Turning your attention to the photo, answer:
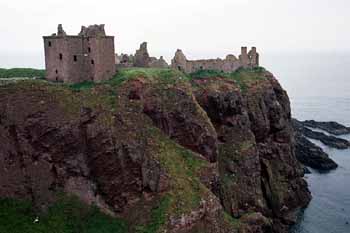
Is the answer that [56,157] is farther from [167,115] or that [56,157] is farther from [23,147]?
[167,115]

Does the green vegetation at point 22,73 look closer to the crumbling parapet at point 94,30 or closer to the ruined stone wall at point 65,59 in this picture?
the ruined stone wall at point 65,59

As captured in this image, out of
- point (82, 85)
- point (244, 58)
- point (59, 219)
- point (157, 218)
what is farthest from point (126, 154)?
point (244, 58)

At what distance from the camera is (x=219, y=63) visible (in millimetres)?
Answer: 79250

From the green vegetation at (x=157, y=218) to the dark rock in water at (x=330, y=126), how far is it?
87.3 metres

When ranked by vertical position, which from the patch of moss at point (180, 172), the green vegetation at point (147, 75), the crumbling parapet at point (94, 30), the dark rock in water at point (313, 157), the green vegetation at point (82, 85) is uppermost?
the crumbling parapet at point (94, 30)

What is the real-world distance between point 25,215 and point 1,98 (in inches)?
485

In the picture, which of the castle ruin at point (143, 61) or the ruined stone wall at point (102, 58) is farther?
the castle ruin at point (143, 61)

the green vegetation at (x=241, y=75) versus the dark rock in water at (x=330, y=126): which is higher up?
the green vegetation at (x=241, y=75)

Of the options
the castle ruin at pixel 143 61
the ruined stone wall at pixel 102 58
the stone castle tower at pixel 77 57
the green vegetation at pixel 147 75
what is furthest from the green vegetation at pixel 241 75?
the stone castle tower at pixel 77 57

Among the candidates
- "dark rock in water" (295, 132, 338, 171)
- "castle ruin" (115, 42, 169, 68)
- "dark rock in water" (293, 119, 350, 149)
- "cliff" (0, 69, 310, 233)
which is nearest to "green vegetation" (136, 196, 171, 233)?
"cliff" (0, 69, 310, 233)

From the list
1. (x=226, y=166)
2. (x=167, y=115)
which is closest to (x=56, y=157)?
(x=167, y=115)

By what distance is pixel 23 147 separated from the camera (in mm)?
49531

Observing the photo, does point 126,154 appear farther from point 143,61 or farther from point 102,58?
point 143,61

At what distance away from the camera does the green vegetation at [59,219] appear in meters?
47.1
